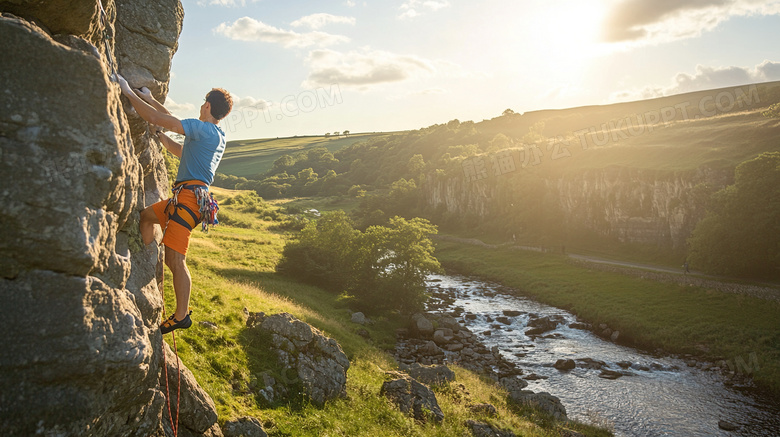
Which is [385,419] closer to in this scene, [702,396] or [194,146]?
[194,146]

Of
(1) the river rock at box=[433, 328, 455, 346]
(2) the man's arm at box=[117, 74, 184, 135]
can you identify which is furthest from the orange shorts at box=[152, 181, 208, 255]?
(1) the river rock at box=[433, 328, 455, 346]

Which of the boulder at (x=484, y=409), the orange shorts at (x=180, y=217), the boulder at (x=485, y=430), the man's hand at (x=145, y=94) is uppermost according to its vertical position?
the man's hand at (x=145, y=94)

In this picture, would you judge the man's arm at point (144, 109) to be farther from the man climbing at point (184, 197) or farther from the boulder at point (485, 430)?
the boulder at point (485, 430)

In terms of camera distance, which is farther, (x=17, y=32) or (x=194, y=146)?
(x=194, y=146)

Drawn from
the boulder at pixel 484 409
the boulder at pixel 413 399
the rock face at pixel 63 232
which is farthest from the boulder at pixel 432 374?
the rock face at pixel 63 232

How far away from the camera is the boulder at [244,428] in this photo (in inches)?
448

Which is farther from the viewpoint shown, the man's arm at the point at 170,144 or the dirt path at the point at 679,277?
the dirt path at the point at 679,277

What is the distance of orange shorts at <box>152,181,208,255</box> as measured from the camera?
774 centimetres

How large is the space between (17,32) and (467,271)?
75.3 m

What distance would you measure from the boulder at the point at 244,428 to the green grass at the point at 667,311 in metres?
39.4

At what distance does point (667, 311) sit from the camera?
155 ft

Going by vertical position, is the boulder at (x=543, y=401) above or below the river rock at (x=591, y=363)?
above

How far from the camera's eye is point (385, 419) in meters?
17.7

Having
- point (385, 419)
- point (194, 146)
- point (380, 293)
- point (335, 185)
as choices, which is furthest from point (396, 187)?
point (194, 146)
